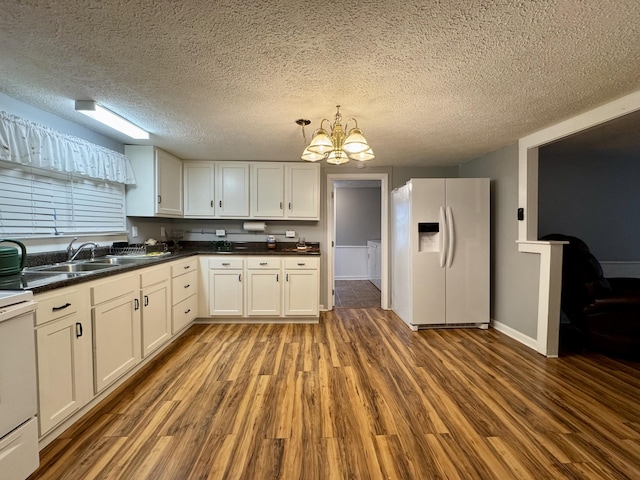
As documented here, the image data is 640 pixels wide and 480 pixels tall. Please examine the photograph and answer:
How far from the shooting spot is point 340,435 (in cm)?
165

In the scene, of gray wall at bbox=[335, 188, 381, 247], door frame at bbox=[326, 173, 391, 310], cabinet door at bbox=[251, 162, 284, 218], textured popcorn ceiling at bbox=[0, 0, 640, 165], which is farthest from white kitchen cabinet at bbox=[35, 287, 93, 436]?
gray wall at bbox=[335, 188, 381, 247]

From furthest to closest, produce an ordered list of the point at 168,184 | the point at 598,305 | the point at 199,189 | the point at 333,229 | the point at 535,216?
the point at 333,229 < the point at 199,189 < the point at 168,184 < the point at 535,216 < the point at 598,305

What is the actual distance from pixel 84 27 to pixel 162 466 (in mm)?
2128

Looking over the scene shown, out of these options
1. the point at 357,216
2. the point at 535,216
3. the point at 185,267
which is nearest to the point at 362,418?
the point at 185,267

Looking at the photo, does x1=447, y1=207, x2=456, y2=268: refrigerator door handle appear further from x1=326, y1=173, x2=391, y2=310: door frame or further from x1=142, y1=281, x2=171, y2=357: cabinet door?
x1=142, y1=281, x2=171, y2=357: cabinet door

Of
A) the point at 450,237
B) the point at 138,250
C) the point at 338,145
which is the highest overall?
the point at 338,145

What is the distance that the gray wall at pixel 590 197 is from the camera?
12.5 ft

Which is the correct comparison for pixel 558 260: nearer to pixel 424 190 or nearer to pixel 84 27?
pixel 424 190

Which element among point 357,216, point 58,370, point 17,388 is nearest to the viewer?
point 17,388

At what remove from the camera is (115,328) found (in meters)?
2.04

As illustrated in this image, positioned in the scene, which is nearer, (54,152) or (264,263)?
(54,152)

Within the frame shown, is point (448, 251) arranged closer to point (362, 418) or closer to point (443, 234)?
point (443, 234)

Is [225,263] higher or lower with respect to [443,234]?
lower

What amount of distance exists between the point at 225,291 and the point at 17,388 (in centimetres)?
228
